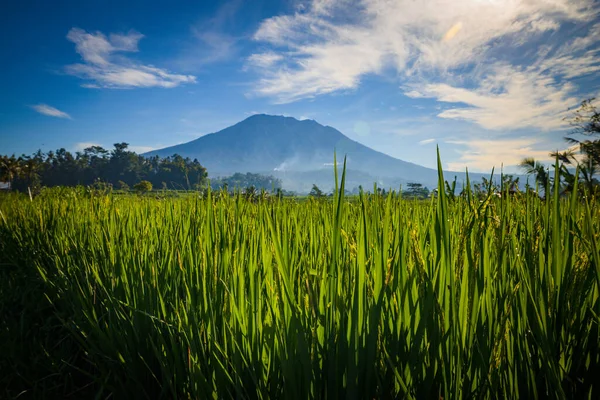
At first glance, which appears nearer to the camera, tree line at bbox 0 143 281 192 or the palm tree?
the palm tree

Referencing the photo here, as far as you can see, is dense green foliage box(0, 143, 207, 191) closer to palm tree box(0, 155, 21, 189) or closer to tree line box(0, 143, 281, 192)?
tree line box(0, 143, 281, 192)

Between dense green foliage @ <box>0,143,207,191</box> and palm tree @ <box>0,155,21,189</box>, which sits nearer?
palm tree @ <box>0,155,21,189</box>

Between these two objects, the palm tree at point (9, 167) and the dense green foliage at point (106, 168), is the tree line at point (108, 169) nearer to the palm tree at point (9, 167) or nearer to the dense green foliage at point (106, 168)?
the dense green foliage at point (106, 168)

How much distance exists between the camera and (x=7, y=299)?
2.46 m

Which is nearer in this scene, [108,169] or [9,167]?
[9,167]

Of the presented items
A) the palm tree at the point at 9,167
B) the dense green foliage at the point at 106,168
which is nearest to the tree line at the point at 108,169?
the dense green foliage at the point at 106,168

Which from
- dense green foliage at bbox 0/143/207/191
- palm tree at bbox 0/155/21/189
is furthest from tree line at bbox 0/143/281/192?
palm tree at bbox 0/155/21/189

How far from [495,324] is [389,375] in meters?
0.28

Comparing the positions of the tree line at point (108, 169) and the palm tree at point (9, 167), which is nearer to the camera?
the palm tree at point (9, 167)

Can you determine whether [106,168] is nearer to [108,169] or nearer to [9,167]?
[108,169]

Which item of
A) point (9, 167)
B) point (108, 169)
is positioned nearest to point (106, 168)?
point (108, 169)

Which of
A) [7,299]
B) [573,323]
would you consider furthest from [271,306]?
[7,299]

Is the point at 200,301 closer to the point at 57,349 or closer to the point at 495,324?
the point at 495,324

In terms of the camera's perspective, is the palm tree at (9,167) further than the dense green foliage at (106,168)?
No
